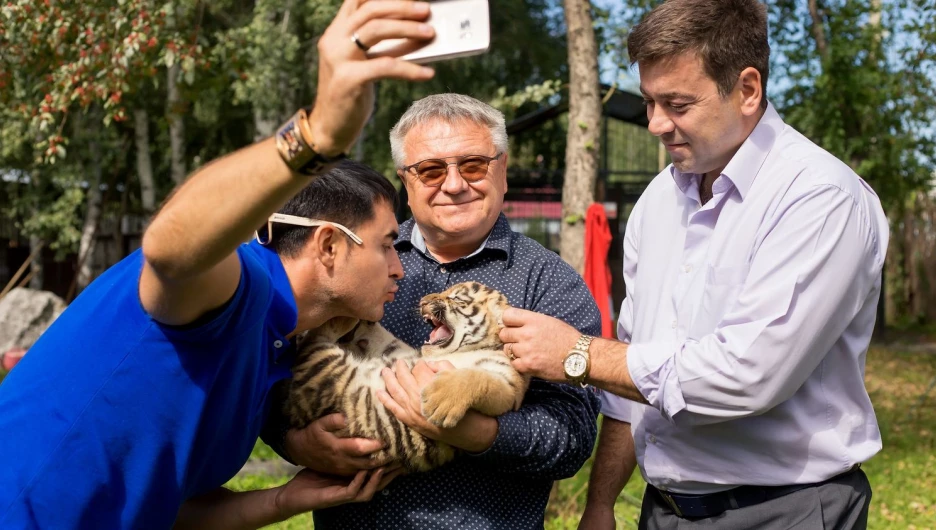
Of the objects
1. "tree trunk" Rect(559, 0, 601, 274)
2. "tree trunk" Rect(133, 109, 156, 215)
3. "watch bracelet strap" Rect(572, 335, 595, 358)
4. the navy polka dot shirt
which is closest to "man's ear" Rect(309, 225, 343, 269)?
the navy polka dot shirt

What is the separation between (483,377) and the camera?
2.90 m

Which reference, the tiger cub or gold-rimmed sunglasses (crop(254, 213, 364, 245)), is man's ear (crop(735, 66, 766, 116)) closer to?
the tiger cub

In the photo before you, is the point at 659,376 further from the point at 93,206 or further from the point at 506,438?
the point at 93,206

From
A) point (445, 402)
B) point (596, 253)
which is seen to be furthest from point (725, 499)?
point (596, 253)

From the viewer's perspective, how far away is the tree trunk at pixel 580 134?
7.49 meters

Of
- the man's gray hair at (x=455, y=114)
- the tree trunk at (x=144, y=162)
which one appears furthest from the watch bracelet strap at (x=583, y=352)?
the tree trunk at (x=144, y=162)

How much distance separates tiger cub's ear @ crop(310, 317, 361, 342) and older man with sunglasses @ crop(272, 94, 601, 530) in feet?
0.82

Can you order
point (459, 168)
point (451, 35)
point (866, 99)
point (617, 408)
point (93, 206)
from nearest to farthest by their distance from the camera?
point (451, 35) < point (459, 168) < point (617, 408) < point (866, 99) < point (93, 206)

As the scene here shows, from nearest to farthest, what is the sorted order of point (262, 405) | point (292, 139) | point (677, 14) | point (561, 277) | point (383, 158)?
point (292, 139)
point (262, 405)
point (677, 14)
point (561, 277)
point (383, 158)

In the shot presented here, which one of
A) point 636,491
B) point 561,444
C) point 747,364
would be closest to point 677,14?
point 747,364

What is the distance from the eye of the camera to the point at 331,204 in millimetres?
2830

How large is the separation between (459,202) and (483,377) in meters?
0.80

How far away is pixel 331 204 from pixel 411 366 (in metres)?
0.67

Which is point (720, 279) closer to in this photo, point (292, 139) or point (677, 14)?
point (677, 14)
